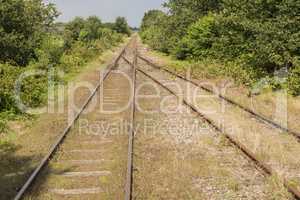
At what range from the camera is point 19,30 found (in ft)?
69.5

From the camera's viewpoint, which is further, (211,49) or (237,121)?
(211,49)

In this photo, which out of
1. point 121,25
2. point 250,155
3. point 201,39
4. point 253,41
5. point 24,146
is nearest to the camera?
point 250,155

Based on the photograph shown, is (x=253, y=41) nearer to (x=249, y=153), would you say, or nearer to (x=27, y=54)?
(x=27, y=54)

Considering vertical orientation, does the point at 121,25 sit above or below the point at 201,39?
above

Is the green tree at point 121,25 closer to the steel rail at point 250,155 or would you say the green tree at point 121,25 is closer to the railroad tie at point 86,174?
the steel rail at point 250,155

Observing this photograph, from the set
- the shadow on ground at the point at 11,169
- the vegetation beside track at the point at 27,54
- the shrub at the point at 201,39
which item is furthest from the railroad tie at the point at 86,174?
the shrub at the point at 201,39

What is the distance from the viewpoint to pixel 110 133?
1093 centimetres

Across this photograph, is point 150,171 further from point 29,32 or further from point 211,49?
point 211,49

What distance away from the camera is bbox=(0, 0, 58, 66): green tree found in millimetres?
19578

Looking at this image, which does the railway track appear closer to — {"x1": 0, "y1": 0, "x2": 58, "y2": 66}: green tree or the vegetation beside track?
the vegetation beside track

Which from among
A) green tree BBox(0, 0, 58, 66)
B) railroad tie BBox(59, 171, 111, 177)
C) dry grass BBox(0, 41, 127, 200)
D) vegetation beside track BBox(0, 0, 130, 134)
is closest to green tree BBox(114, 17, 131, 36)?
vegetation beside track BBox(0, 0, 130, 134)

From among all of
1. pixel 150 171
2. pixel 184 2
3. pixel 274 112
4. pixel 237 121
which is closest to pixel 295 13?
pixel 274 112

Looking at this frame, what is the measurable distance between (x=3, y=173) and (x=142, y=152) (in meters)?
2.83

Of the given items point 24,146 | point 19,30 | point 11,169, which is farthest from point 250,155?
point 19,30
